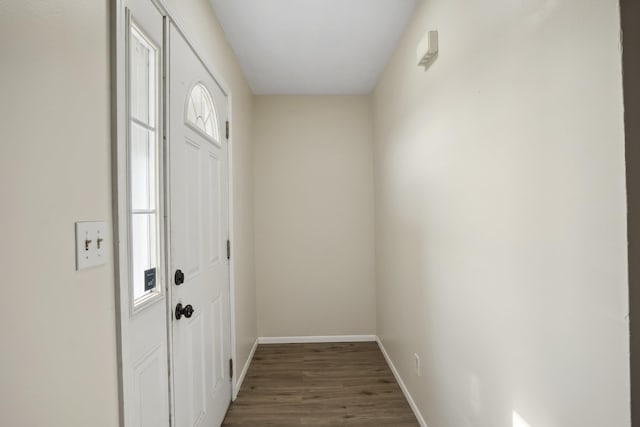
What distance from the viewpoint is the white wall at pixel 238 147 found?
1.80 meters

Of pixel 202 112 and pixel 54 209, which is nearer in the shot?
pixel 54 209

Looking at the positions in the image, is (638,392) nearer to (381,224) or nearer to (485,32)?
(485,32)

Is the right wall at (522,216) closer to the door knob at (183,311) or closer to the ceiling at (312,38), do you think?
the ceiling at (312,38)

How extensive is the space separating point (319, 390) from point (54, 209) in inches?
92.3

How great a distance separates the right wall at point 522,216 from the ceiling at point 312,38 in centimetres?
33

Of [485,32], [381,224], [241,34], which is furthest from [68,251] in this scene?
[381,224]

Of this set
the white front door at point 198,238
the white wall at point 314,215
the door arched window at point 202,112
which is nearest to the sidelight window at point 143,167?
the white front door at point 198,238

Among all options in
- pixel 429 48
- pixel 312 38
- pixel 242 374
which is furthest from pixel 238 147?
pixel 242 374

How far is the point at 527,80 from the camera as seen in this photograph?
3.52ft

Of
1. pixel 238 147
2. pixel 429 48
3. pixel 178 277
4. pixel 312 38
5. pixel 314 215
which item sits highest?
pixel 312 38

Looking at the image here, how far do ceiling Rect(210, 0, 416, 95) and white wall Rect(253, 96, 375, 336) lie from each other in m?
0.35

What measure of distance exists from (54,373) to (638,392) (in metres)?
1.30

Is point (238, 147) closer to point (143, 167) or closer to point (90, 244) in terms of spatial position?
point (143, 167)

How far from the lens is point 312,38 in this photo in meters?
2.44
